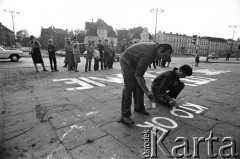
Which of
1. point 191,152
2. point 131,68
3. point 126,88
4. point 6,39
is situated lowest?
point 191,152

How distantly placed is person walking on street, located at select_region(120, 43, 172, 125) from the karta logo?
1.65ft

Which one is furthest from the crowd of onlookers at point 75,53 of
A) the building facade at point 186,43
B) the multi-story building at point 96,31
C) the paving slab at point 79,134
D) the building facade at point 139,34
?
the building facade at point 186,43

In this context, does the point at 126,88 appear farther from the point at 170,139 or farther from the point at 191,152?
the point at 191,152

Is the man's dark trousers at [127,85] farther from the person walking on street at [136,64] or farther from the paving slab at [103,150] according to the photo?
the paving slab at [103,150]

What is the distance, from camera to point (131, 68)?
2.57 m

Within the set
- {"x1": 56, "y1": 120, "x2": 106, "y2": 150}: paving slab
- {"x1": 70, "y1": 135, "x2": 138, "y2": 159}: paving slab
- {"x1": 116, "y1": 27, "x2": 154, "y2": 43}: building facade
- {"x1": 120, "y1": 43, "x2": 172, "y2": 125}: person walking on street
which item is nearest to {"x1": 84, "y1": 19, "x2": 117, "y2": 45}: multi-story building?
{"x1": 116, "y1": 27, "x2": 154, "y2": 43}: building facade

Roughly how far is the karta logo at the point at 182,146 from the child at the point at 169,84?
1.21 m

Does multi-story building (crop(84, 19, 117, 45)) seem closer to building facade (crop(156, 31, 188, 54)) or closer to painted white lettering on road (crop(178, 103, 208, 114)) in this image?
building facade (crop(156, 31, 188, 54))

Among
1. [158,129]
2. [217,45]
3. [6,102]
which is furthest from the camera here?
[217,45]

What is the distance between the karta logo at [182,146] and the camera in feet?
6.24

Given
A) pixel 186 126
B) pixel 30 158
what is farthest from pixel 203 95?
pixel 30 158

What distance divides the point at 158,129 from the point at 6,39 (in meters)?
93.4

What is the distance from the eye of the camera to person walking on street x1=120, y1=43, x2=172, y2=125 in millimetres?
2216

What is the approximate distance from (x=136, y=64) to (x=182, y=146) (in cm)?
142
